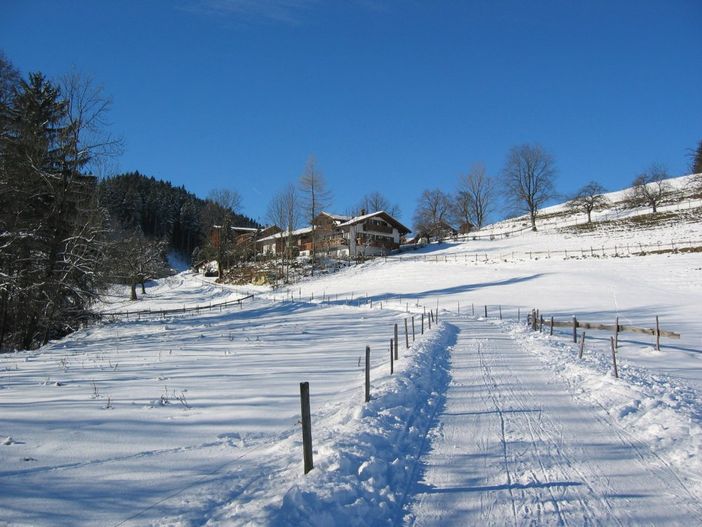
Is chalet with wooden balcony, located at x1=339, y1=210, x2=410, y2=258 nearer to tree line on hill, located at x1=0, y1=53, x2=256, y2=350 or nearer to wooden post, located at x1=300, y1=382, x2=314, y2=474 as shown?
tree line on hill, located at x1=0, y1=53, x2=256, y2=350

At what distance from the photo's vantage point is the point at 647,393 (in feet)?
27.9

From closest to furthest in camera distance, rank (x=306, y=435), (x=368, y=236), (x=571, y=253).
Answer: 1. (x=306, y=435)
2. (x=571, y=253)
3. (x=368, y=236)

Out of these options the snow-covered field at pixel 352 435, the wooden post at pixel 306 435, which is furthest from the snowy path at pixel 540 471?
the wooden post at pixel 306 435

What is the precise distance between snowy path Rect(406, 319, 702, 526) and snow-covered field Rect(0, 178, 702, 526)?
0.03 m

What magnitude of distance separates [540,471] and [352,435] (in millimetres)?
2523

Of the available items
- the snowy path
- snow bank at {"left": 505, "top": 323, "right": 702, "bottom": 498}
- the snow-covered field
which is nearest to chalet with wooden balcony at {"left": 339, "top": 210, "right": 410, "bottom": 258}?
the snow-covered field

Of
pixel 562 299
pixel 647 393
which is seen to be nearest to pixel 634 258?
pixel 562 299

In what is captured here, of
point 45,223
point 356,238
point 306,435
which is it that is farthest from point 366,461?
point 356,238

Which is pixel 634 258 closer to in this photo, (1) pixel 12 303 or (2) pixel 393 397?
(2) pixel 393 397

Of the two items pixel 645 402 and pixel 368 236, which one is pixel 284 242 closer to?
pixel 368 236

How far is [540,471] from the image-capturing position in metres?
5.12

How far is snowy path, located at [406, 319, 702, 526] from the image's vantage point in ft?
13.8

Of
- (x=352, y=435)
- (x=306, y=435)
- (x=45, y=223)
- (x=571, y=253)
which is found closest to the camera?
(x=306, y=435)

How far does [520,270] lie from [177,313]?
1433 inches
